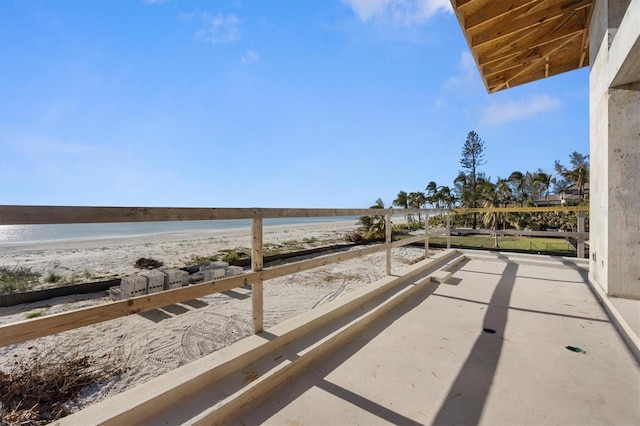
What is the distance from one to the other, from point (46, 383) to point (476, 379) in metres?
3.90

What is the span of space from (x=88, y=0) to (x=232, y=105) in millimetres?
10719

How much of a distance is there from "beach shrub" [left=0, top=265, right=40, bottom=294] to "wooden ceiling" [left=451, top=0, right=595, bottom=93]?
11430 millimetres

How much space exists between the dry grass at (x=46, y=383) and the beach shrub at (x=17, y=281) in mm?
5509

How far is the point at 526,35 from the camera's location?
13.1 ft

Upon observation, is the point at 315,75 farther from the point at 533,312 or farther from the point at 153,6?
the point at 533,312

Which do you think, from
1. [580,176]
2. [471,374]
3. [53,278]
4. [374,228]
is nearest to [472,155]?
[580,176]

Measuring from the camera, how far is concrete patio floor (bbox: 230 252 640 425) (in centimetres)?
128

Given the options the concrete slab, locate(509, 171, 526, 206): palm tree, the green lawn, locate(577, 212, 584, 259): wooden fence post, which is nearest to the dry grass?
the concrete slab

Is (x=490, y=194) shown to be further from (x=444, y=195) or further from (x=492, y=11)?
(x=492, y=11)

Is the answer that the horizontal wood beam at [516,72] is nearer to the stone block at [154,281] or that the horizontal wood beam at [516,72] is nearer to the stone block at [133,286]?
the stone block at [154,281]

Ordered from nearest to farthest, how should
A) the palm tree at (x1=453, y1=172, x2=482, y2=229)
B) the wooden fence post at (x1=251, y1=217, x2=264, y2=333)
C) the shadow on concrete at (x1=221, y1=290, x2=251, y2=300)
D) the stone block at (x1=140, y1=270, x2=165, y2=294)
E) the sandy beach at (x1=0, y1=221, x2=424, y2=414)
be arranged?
the wooden fence post at (x1=251, y1=217, x2=264, y2=333)
the sandy beach at (x1=0, y1=221, x2=424, y2=414)
the shadow on concrete at (x1=221, y1=290, x2=251, y2=300)
the stone block at (x1=140, y1=270, x2=165, y2=294)
the palm tree at (x1=453, y1=172, x2=482, y2=229)

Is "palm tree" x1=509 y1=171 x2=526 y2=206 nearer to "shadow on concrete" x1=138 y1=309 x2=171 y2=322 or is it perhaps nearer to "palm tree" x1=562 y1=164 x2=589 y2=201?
"palm tree" x1=562 y1=164 x2=589 y2=201

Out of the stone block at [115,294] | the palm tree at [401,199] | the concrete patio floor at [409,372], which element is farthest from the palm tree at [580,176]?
the stone block at [115,294]

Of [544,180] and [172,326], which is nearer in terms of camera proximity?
[172,326]
